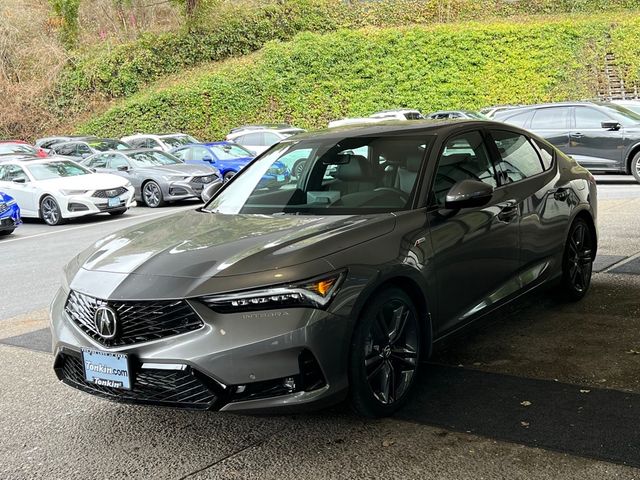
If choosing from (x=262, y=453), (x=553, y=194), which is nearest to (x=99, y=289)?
(x=262, y=453)

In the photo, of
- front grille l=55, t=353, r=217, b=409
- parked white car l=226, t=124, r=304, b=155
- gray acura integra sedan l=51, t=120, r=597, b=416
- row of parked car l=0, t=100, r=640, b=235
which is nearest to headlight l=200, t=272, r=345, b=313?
gray acura integra sedan l=51, t=120, r=597, b=416

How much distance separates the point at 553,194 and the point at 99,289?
3.49m

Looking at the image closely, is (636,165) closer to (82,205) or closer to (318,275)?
(82,205)

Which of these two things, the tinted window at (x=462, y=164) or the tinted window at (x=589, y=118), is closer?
the tinted window at (x=462, y=164)

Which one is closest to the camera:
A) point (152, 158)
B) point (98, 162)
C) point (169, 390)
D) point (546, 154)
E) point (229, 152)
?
point (169, 390)

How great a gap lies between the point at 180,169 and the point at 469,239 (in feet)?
47.8

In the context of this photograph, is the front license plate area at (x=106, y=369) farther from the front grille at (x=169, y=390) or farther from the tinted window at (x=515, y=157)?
→ the tinted window at (x=515, y=157)

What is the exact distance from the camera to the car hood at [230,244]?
12.2ft

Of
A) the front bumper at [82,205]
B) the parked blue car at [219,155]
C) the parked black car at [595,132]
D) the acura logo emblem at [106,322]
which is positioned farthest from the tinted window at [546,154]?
the parked blue car at [219,155]

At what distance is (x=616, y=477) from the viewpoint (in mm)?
3277

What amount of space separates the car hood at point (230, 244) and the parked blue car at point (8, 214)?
1041 cm

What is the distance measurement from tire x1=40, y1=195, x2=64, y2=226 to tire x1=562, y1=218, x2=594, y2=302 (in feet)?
39.6

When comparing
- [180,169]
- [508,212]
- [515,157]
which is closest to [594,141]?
[180,169]

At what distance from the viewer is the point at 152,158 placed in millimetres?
19406
